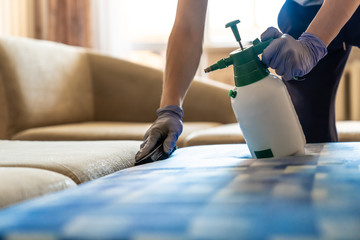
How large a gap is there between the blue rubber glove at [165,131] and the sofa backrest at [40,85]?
4.35ft

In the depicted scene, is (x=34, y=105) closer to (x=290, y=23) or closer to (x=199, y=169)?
(x=290, y=23)

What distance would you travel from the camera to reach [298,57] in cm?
88

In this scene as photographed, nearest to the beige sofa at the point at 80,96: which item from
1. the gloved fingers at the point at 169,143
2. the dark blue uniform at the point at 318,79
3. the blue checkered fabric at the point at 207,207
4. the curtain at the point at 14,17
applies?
the dark blue uniform at the point at 318,79

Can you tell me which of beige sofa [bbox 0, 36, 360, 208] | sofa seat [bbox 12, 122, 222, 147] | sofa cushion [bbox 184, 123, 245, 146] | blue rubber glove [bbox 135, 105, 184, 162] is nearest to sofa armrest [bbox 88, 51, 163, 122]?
beige sofa [bbox 0, 36, 360, 208]

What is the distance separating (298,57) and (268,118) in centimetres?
18

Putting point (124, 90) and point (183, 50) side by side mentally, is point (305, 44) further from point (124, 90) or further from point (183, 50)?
point (124, 90)

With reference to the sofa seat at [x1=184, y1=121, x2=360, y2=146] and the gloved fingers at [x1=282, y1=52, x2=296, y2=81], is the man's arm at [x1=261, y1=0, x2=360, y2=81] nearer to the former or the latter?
the gloved fingers at [x1=282, y1=52, x2=296, y2=81]

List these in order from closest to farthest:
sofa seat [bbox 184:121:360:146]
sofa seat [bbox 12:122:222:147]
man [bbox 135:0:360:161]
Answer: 1. man [bbox 135:0:360:161]
2. sofa seat [bbox 184:121:360:146]
3. sofa seat [bbox 12:122:222:147]

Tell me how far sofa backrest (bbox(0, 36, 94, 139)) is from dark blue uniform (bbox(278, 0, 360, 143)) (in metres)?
1.39

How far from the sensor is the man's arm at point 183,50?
1165mm

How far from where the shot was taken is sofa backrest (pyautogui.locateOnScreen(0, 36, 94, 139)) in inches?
85.6

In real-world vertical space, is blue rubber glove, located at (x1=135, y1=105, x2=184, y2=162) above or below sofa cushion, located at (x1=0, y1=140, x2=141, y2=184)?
above

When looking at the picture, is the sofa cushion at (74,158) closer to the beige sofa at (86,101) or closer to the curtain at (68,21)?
the beige sofa at (86,101)

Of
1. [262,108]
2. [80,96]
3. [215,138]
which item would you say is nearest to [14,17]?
[80,96]
